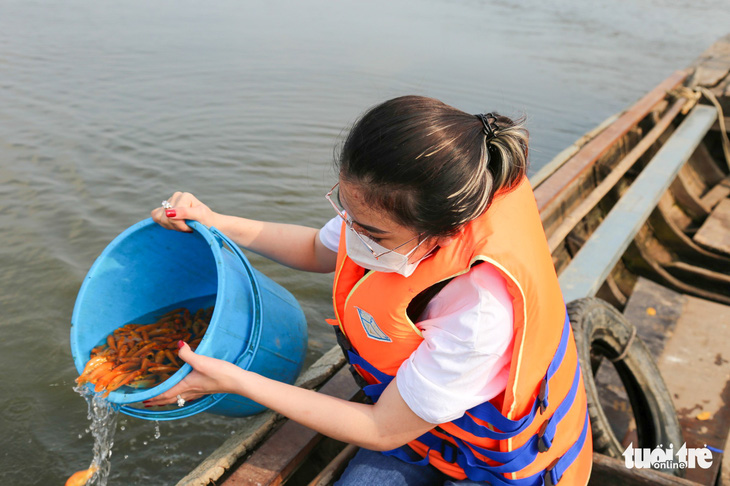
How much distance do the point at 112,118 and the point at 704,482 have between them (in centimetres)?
658

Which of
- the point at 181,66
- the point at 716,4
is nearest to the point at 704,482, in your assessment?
the point at 181,66

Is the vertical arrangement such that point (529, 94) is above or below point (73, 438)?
above

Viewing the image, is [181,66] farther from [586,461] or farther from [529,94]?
[586,461]

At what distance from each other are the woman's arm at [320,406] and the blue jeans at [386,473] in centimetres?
23

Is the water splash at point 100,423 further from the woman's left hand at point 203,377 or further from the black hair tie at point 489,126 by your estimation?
the black hair tie at point 489,126

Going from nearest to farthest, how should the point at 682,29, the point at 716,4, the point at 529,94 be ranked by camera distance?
1. the point at 529,94
2. the point at 682,29
3. the point at 716,4

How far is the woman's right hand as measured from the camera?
77.9 inches

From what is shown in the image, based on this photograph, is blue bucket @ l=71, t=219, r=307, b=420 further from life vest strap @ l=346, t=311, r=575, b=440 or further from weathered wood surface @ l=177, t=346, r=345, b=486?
→ life vest strap @ l=346, t=311, r=575, b=440

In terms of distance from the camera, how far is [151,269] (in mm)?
2387

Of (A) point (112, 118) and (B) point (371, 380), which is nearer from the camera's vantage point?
(B) point (371, 380)

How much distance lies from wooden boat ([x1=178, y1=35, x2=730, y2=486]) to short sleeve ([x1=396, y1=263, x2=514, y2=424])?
2.22ft

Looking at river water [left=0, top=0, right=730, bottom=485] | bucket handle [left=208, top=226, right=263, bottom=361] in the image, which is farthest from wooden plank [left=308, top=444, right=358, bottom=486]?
river water [left=0, top=0, right=730, bottom=485]

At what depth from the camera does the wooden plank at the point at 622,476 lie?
1.95m

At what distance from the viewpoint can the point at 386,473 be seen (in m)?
1.85
